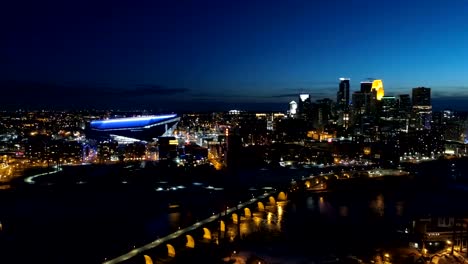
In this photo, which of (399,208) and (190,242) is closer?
(190,242)

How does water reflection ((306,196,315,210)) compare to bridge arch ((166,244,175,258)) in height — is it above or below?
below

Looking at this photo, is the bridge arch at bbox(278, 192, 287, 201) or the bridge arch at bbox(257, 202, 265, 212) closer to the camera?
the bridge arch at bbox(257, 202, 265, 212)

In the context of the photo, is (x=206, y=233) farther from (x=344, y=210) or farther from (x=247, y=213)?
(x=344, y=210)

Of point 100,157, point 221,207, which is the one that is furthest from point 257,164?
point 221,207

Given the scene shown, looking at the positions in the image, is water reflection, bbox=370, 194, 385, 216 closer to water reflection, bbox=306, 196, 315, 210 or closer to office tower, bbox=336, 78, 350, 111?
water reflection, bbox=306, 196, 315, 210

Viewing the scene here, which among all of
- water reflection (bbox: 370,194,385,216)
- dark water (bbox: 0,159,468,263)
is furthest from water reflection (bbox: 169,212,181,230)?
water reflection (bbox: 370,194,385,216)

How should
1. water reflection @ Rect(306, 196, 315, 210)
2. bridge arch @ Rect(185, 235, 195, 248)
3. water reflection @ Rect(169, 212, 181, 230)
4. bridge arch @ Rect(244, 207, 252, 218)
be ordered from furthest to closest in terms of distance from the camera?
water reflection @ Rect(306, 196, 315, 210) → bridge arch @ Rect(244, 207, 252, 218) → water reflection @ Rect(169, 212, 181, 230) → bridge arch @ Rect(185, 235, 195, 248)

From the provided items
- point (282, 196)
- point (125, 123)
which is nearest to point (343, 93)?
point (125, 123)
